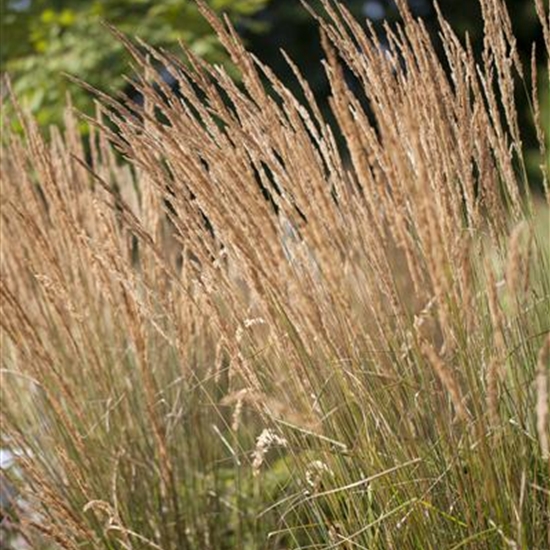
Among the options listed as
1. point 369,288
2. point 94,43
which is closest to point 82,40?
point 94,43

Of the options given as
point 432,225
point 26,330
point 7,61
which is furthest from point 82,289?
point 7,61

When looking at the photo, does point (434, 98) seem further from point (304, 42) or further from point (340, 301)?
point (304, 42)

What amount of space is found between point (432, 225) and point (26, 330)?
1.18 m

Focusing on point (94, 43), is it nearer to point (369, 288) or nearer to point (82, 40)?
point (82, 40)

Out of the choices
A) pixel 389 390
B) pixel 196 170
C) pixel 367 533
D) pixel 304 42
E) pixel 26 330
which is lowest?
pixel 304 42

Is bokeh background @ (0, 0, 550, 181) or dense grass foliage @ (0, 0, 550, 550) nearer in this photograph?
dense grass foliage @ (0, 0, 550, 550)

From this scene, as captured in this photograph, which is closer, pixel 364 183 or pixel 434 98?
pixel 364 183

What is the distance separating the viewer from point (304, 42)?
1680cm

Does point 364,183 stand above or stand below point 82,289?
above

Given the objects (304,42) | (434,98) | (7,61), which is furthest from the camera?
(304,42)

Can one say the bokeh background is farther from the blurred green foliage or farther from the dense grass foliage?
the dense grass foliage

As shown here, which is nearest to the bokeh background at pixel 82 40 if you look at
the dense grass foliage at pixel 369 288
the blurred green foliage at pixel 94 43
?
the blurred green foliage at pixel 94 43

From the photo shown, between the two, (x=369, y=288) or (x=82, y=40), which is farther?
(x=82, y=40)

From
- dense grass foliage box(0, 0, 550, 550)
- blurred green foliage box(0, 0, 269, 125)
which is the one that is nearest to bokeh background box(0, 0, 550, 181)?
blurred green foliage box(0, 0, 269, 125)
